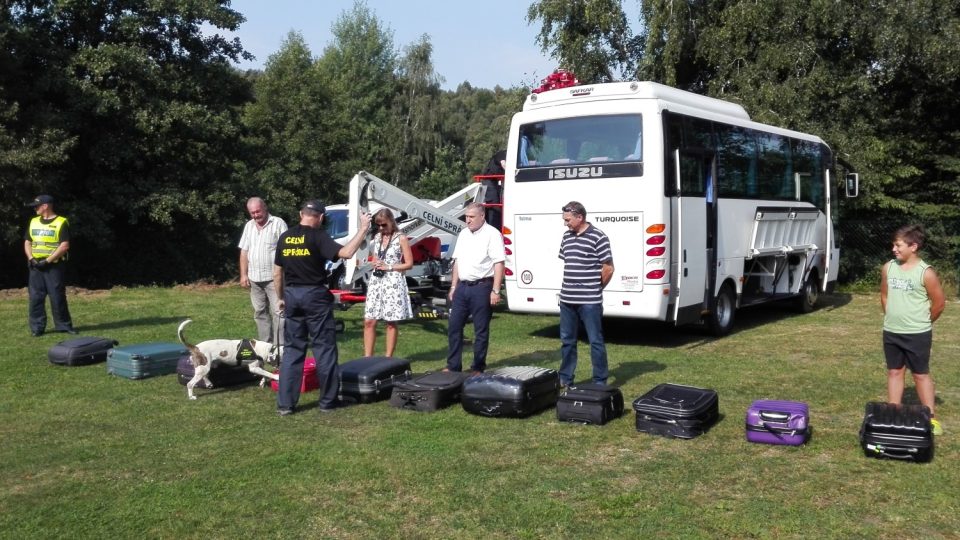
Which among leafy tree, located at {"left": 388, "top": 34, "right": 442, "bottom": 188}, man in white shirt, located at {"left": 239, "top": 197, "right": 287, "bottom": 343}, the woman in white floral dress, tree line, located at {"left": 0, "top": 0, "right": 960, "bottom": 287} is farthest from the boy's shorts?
leafy tree, located at {"left": 388, "top": 34, "right": 442, "bottom": 188}

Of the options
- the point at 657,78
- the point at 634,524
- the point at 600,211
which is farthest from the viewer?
the point at 657,78

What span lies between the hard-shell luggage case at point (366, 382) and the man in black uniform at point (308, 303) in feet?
1.00

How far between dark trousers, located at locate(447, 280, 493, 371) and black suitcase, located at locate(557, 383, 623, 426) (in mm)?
1718

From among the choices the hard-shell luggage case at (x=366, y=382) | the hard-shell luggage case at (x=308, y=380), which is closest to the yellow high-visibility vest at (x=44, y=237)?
the hard-shell luggage case at (x=308, y=380)

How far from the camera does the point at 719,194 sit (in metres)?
12.6

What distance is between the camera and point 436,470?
5926 millimetres

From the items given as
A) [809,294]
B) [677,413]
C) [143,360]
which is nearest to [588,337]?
[677,413]

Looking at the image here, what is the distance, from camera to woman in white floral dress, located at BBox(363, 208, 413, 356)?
919 centimetres

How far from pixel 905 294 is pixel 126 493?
5848mm

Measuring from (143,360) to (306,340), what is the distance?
251 centimetres

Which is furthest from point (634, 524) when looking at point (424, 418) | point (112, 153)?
point (112, 153)

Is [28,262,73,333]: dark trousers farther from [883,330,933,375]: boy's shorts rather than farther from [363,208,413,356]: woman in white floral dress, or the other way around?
[883,330,933,375]: boy's shorts

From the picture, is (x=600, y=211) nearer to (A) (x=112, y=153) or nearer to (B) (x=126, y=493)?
(B) (x=126, y=493)

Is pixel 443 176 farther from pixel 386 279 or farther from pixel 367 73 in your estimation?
pixel 386 279
